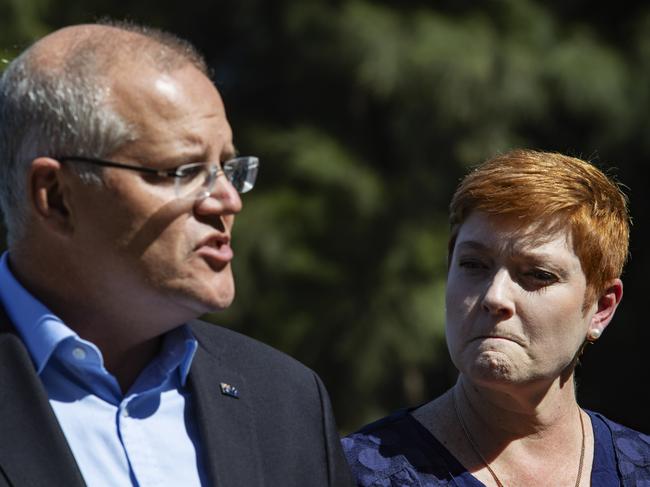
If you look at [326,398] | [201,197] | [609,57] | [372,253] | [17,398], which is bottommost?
[372,253]

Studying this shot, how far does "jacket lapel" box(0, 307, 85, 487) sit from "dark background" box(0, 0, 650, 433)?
4.95 meters

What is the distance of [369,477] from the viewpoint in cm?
238

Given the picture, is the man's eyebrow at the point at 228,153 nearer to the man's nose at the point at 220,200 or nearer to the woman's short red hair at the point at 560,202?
the man's nose at the point at 220,200

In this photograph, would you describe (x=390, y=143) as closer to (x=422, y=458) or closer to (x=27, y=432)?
(x=422, y=458)

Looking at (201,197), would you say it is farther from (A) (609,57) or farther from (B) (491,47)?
(A) (609,57)

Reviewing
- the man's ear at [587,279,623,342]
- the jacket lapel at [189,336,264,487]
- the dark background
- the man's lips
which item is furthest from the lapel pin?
the dark background

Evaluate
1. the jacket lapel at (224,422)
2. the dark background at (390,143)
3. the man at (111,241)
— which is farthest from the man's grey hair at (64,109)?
the dark background at (390,143)

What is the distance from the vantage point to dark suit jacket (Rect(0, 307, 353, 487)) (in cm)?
178

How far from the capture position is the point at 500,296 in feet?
7.71

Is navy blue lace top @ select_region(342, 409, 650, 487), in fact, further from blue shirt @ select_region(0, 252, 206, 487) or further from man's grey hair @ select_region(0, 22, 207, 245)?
man's grey hair @ select_region(0, 22, 207, 245)

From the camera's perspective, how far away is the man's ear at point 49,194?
189 cm

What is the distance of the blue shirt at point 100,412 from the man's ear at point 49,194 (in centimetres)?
13

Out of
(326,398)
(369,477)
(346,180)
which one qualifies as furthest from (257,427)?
(346,180)

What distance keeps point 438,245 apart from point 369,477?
4.69m
